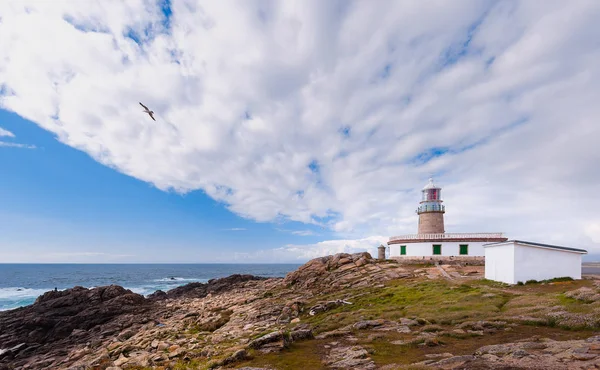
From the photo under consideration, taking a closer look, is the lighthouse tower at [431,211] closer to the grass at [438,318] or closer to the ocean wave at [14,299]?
the grass at [438,318]

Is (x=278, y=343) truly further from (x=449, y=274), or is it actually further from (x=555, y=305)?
(x=449, y=274)

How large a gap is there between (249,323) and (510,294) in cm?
1702

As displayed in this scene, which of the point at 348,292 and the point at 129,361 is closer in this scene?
the point at 129,361

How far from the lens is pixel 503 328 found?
1274cm

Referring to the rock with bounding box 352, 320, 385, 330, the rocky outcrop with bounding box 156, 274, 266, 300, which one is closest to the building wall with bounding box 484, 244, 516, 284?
the rock with bounding box 352, 320, 385, 330

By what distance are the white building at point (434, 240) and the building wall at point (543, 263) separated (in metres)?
10.3

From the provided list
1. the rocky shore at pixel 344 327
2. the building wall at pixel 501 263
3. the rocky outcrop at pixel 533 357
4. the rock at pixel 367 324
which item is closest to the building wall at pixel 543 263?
the building wall at pixel 501 263

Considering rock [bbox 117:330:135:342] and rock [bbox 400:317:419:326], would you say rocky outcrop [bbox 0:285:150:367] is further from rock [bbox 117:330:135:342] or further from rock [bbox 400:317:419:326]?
rock [bbox 400:317:419:326]

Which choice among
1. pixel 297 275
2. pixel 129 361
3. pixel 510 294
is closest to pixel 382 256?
pixel 297 275

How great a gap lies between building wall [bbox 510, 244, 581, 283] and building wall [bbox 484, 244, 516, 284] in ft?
1.05

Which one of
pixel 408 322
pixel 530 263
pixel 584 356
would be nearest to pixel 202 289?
pixel 408 322

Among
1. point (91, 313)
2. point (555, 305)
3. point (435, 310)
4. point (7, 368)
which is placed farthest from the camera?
point (91, 313)

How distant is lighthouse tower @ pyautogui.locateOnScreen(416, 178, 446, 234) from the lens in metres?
40.5

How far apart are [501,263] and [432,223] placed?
53.4 feet
